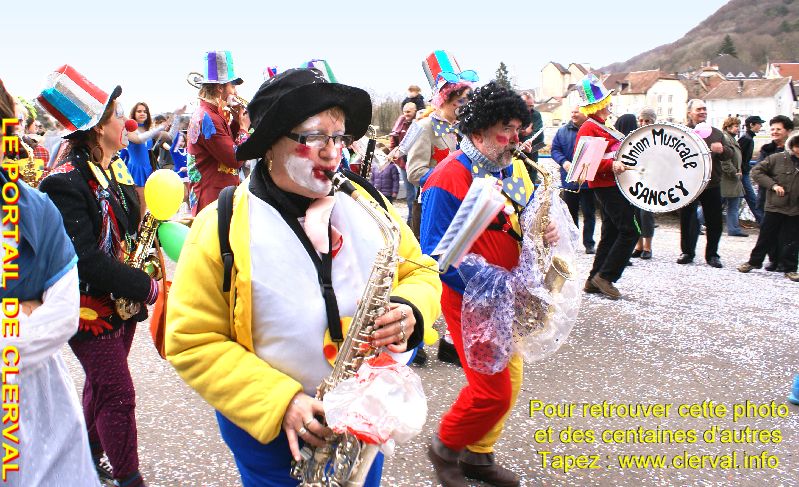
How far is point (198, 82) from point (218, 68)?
0.36 metres

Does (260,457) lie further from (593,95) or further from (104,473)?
(593,95)

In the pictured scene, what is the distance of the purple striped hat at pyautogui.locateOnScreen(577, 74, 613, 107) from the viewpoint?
6328 millimetres

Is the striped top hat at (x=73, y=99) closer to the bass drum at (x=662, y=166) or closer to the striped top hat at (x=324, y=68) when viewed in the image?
the striped top hat at (x=324, y=68)

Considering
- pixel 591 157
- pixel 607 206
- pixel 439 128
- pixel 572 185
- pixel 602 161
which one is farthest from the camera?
pixel 572 185

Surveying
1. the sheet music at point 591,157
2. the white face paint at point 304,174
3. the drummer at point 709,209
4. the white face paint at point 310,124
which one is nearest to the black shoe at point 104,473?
the white face paint at point 304,174

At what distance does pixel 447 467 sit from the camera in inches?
121

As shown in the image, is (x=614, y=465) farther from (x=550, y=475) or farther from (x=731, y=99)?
(x=731, y=99)

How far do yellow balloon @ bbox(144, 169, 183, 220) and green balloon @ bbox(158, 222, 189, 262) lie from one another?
52 mm

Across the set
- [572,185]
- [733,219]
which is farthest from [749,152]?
[572,185]

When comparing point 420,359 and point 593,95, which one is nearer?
point 420,359

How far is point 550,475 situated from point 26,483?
2475 millimetres

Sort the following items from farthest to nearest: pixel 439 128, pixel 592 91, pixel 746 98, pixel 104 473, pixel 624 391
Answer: pixel 746 98 < pixel 592 91 < pixel 439 128 < pixel 624 391 < pixel 104 473

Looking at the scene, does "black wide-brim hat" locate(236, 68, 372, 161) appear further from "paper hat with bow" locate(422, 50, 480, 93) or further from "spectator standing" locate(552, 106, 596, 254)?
"spectator standing" locate(552, 106, 596, 254)

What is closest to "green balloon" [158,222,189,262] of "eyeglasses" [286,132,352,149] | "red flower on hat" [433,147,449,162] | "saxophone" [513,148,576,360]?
"eyeglasses" [286,132,352,149]
